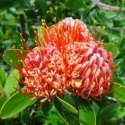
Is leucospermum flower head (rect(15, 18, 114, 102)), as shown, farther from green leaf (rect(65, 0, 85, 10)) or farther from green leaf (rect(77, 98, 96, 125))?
green leaf (rect(65, 0, 85, 10))

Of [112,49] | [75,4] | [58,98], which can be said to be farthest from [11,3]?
[58,98]

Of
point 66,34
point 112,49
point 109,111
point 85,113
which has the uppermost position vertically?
point 66,34

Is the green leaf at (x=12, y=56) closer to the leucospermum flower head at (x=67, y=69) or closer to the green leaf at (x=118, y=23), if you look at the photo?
the leucospermum flower head at (x=67, y=69)

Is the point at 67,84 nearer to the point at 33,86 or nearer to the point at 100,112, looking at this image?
the point at 33,86

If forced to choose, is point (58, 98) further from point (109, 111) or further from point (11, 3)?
point (11, 3)

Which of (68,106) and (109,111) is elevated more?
(68,106)

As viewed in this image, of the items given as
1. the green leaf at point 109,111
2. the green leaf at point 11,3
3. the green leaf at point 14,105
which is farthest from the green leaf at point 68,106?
the green leaf at point 11,3

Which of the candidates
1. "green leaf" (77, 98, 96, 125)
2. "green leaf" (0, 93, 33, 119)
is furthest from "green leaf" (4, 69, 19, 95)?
"green leaf" (77, 98, 96, 125)
